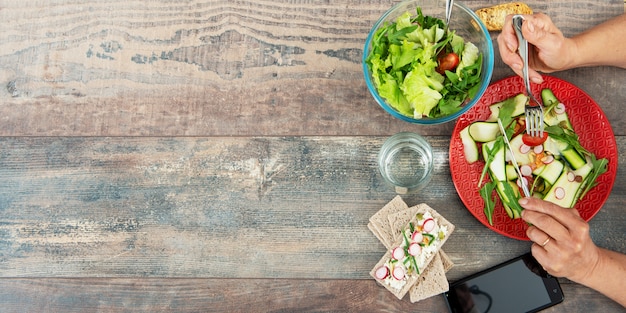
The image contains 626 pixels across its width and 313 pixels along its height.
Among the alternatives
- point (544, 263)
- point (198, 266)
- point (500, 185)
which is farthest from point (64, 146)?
point (544, 263)

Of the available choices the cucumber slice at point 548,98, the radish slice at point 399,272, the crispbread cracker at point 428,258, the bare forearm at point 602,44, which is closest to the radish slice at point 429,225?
the crispbread cracker at point 428,258

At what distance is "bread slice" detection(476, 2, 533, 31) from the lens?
5.38ft

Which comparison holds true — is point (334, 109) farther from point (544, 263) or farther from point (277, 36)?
point (544, 263)

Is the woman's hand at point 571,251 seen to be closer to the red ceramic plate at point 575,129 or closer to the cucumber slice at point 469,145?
the red ceramic plate at point 575,129

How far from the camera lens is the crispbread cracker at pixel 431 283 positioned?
1.58 metres

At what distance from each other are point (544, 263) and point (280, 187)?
2.76ft

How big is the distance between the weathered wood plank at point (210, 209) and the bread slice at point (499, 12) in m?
0.40

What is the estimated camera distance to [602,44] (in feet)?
5.13

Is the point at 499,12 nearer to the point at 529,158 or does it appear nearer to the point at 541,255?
the point at 529,158

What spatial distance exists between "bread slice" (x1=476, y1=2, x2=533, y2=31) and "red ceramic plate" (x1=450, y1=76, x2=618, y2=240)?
197 millimetres

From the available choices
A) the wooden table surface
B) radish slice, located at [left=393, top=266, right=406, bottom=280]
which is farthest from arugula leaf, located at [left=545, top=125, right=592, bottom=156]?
radish slice, located at [left=393, top=266, right=406, bottom=280]

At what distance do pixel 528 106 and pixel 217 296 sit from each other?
3.81ft

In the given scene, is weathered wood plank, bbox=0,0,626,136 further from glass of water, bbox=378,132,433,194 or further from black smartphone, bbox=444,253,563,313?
black smartphone, bbox=444,253,563,313

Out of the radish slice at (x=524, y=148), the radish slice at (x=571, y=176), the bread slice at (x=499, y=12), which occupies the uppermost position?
the bread slice at (x=499, y=12)
